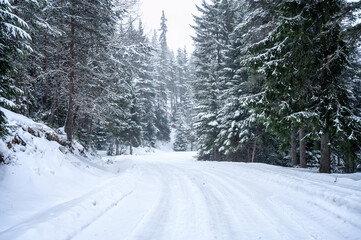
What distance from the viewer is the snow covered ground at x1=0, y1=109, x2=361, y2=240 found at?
11.1 ft

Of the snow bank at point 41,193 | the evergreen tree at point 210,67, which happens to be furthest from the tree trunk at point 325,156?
the evergreen tree at point 210,67

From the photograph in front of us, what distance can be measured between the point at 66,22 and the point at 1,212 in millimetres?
9998

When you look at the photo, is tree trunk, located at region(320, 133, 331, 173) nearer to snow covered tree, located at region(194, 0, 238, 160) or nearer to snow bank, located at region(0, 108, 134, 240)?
snow bank, located at region(0, 108, 134, 240)

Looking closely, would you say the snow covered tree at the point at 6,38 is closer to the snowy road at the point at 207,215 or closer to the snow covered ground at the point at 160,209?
the snow covered ground at the point at 160,209

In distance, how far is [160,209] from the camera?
4.64 meters

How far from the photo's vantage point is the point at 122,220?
3.99 m

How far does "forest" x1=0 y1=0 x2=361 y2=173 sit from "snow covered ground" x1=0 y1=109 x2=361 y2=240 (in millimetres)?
1685

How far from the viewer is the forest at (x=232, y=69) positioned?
7.14 meters

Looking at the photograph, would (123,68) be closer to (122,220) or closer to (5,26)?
(5,26)

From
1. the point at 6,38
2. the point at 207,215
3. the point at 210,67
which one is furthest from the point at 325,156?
the point at 210,67

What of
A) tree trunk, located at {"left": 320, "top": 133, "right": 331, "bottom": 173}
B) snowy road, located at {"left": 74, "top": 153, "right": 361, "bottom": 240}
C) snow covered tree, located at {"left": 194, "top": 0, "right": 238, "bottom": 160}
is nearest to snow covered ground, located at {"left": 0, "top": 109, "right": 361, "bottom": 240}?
snowy road, located at {"left": 74, "top": 153, "right": 361, "bottom": 240}

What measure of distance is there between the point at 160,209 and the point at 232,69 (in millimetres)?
15398

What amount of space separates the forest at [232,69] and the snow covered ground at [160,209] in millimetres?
1685

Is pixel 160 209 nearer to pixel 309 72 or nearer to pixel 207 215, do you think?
pixel 207 215
